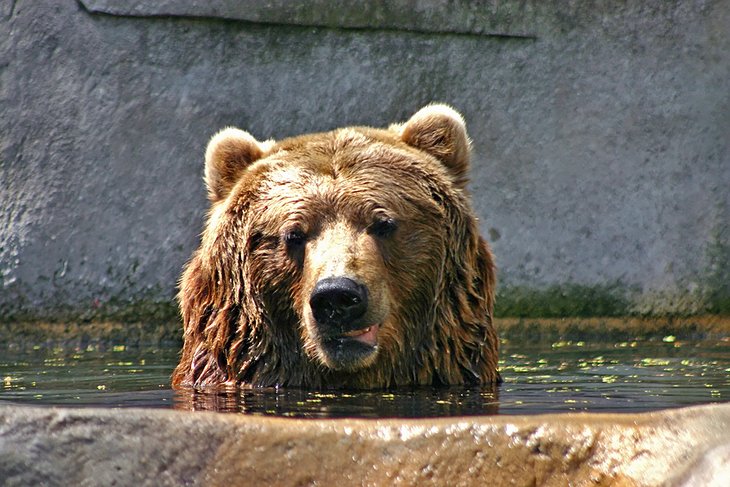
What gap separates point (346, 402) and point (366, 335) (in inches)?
14.7

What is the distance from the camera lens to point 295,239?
613 centimetres

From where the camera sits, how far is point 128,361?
8.30 meters

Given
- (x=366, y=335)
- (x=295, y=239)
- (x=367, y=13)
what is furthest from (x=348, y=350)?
(x=367, y=13)

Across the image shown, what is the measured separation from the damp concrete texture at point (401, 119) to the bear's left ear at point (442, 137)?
3.11m

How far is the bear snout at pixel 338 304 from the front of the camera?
560cm

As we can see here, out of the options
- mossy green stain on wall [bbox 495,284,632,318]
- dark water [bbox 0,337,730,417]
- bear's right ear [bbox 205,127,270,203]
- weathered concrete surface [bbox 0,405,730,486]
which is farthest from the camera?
mossy green stain on wall [bbox 495,284,632,318]

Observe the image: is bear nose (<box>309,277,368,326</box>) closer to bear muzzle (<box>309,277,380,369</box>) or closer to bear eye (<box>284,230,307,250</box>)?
bear muzzle (<box>309,277,380,369</box>)

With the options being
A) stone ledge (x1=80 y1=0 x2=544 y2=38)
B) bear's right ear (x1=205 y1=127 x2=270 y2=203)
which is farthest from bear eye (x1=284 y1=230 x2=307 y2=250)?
stone ledge (x1=80 y1=0 x2=544 y2=38)

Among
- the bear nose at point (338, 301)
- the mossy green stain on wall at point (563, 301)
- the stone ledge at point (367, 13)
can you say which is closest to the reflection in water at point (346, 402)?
the bear nose at point (338, 301)

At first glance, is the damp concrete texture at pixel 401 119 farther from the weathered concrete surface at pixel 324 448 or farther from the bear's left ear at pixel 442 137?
the weathered concrete surface at pixel 324 448

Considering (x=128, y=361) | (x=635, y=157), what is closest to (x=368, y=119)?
(x=635, y=157)

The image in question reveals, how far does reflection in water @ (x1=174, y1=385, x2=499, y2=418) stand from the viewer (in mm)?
5309

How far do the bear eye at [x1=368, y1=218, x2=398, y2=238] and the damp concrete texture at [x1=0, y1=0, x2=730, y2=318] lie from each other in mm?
3610

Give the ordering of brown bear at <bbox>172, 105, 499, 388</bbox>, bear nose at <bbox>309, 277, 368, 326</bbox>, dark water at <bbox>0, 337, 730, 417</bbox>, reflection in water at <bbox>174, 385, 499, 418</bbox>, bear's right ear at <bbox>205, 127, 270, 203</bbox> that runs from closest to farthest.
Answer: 1. reflection in water at <bbox>174, 385, 499, 418</bbox>
2. dark water at <bbox>0, 337, 730, 417</bbox>
3. bear nose at <bbox>309, 277, 368, 326</bbox>
4. brown bear at <bbox>172, 105, 499, 388</bbox>
5. bear's right ear at <bbox>205, 127, 270, 203</bbox>
